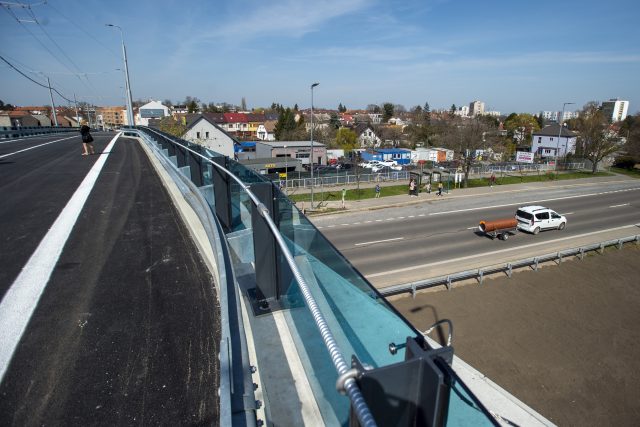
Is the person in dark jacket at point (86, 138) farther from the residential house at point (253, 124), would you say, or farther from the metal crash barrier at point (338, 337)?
the residential house at point (253, 124)

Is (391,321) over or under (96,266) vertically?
over

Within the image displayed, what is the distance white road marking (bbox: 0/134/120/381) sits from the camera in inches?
109

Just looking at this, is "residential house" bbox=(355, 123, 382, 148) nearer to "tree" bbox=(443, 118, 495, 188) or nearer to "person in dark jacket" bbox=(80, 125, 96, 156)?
"tree" bbox=(443, 118, 495, 188)

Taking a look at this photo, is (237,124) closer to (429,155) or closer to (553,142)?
(429,155)

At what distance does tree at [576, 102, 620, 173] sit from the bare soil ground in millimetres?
42666

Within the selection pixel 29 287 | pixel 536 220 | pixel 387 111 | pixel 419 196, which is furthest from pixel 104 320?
pixel 387 111

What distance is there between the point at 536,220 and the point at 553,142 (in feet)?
184

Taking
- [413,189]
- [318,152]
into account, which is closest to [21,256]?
[413,189]

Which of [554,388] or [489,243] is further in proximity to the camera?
[489,243]

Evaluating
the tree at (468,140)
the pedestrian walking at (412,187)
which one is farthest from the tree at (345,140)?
the pedestrian walking at (412,187)

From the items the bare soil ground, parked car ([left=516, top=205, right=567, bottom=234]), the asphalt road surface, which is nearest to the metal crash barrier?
the asphalt road surface

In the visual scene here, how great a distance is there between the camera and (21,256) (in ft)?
14.0

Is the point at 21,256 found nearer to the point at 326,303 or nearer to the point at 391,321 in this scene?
the point at 326,303

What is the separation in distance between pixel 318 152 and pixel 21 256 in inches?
2070
